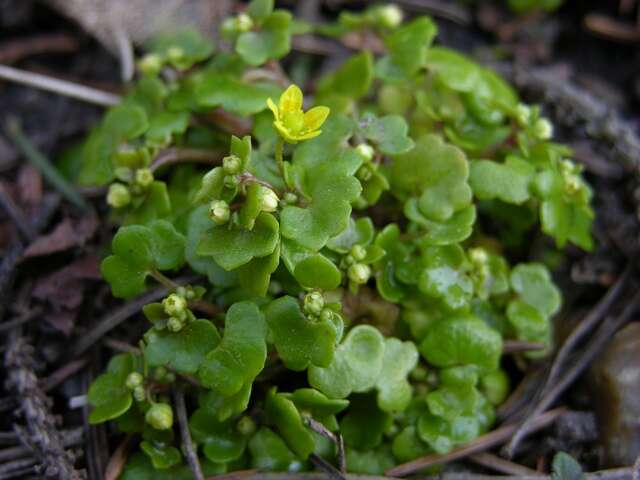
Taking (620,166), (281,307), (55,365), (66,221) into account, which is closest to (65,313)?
(55,365)

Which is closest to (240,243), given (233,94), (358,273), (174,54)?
(358,273)

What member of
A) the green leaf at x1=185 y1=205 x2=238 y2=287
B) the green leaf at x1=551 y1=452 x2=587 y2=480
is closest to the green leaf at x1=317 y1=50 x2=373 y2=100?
the green leaf at x1=185 y1=205 x2=238 y2=287

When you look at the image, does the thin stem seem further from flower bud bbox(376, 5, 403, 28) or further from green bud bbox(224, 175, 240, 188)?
green bud bbox(224, 175, 240, 188)

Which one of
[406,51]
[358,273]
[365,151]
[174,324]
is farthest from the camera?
[406,51]

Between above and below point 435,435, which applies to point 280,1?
above

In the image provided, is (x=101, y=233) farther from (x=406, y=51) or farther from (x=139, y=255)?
(x=406, y=51)

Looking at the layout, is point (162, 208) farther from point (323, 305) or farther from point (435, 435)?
point (435, 435)
